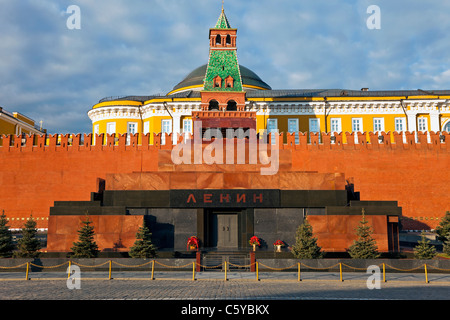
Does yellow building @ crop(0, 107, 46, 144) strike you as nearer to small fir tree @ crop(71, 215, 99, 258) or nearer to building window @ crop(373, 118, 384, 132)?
small fir tree @ crop(71, 215, 99, 258)

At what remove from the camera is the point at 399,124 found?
38438mm

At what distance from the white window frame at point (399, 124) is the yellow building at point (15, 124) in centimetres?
4124

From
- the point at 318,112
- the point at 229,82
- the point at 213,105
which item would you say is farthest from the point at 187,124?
the point at 318,112

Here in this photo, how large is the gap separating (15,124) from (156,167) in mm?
26704

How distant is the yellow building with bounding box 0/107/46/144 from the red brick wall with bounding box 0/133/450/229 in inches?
636

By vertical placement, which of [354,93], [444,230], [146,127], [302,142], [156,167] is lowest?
[444,230]

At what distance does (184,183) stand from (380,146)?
1601 centimetres

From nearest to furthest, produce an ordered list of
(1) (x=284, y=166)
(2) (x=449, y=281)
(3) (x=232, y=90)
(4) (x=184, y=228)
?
(2) (x=449, y=281) < (4) (x=184, y=228) < (1) (x=284, y=166) < (3) (x=232, y=90)

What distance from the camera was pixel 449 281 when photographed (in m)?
13.7

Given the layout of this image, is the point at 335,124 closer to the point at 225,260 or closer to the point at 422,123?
the point at 422,123

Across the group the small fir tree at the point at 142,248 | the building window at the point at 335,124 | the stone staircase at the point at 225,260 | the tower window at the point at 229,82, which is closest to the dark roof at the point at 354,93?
the building window at the point at 335,124

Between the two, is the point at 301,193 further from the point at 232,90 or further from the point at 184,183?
the point at 232,90
